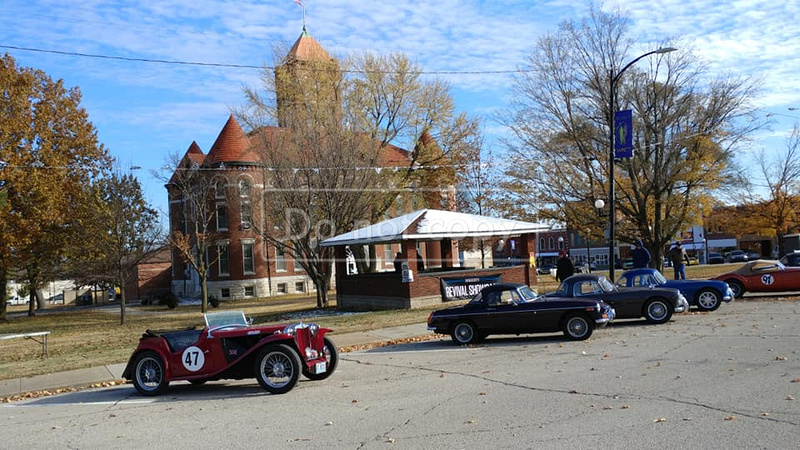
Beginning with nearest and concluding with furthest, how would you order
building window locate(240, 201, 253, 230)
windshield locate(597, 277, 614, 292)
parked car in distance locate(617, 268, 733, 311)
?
windshield locate(597, 277, 614, 292)
parked car in distance locate(617, 268, 733, 311)
building window locate(240, 201, 253, 230)

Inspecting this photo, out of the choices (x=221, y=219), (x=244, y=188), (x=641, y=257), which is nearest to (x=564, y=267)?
(x=641, y=257)

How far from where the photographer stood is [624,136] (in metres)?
24.3

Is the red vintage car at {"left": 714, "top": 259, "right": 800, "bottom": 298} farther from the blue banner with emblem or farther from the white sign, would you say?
the white sign

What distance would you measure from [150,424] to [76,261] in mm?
33979

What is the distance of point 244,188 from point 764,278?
22.8 m

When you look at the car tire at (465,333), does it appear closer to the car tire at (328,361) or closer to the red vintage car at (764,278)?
the car tire at (328,361)

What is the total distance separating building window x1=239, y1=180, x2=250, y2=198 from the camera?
32.8 metres

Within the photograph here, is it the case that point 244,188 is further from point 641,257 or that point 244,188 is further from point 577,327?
point 577,327

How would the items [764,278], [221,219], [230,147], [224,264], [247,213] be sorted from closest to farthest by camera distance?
[764,278]
[247,213]
[230,147]
[224,264]
[221,219]

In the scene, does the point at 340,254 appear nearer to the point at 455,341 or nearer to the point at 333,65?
the point at 333,65

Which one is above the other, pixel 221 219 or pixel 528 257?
pixel 221 219

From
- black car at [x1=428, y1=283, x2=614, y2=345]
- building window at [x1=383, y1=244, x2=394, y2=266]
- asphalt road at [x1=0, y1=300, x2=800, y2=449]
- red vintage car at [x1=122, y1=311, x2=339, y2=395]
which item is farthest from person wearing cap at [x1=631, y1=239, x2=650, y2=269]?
building window at [x1=383, y1=244, x2=394, y2=266]

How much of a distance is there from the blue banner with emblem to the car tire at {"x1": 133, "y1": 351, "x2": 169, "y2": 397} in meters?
18.1

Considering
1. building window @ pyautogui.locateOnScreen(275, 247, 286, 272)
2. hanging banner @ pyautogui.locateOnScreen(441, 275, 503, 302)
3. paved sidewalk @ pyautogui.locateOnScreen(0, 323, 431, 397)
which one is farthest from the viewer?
building window @ pyautogui.locateOnScreen(275, 247, 286, 272)
